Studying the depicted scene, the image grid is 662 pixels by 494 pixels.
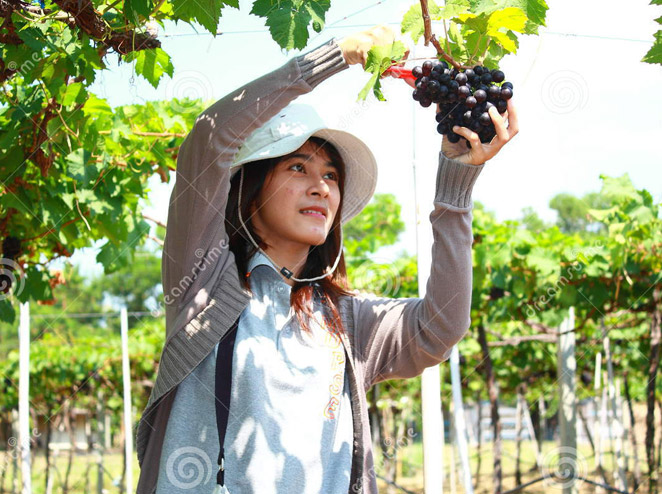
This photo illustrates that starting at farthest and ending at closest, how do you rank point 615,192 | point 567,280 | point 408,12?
point 567,280 → point 615,192 → point 408,12

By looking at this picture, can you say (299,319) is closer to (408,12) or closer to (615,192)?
(408,12)

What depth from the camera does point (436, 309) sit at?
1514 millimetres

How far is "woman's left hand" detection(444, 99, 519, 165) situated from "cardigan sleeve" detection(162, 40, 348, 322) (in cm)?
28

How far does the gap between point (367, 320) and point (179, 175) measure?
524 mm

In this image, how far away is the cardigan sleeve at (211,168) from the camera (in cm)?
141

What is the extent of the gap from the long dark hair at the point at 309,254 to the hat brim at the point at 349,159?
1.1 inches

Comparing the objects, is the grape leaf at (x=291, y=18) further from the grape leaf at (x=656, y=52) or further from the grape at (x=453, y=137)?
the grape leaf at (x=656, y=52)

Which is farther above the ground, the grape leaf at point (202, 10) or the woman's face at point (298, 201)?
the grape leaf at point (202, 10)

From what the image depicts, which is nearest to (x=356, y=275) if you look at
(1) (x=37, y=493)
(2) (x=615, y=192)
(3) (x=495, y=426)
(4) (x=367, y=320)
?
(3) (x=495, y=426)

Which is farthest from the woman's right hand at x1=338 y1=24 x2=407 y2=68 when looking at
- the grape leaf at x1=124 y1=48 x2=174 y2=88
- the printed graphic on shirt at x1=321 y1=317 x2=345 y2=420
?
the grape leaf at x1=124 y1=48 x2=174 y2=88

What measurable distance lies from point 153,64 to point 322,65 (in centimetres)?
107

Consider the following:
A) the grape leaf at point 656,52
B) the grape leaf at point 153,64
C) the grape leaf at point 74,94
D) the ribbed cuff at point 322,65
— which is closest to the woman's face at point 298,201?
the ribbed cuff at point 322,65

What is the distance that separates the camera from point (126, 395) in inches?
243

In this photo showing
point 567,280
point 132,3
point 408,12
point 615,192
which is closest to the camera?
point 408,12
